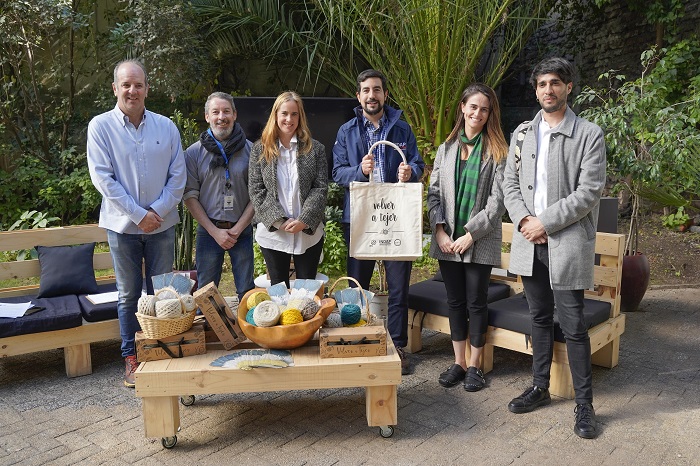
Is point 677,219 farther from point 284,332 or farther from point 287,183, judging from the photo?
point 284,332

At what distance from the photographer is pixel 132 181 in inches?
144

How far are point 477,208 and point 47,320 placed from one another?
2687 millimetres

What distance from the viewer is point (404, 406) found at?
3.48 m

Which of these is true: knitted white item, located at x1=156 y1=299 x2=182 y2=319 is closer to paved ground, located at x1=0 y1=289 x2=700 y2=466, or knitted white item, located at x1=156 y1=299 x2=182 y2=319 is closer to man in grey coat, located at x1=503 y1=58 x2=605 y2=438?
paved ground, located at x1=0 y1=289 x2=700 y2=466

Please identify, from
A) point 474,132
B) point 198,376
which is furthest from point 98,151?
point 474,132

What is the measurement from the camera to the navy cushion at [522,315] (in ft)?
12.0

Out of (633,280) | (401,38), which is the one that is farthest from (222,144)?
(633,280)

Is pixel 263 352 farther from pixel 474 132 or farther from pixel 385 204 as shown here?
pixel 474 132

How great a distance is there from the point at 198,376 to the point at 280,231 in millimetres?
1086

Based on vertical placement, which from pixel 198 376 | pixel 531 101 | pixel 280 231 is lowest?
pixel 198 376

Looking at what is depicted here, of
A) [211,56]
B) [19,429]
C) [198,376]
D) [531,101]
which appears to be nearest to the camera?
[198,376]

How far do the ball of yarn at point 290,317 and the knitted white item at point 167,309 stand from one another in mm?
511

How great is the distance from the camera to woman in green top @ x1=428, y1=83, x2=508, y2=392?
3512 millimetres

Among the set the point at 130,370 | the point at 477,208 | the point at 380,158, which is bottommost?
the point at 130,370
